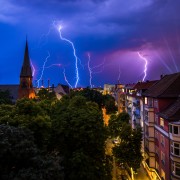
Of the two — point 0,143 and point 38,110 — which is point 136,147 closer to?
point 38,110

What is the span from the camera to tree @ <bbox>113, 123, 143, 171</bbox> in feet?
127

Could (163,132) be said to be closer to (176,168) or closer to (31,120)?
(176,168)

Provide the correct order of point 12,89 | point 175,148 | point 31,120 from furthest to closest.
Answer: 1. point 12,89
2. point 175,148
3. point 31,120

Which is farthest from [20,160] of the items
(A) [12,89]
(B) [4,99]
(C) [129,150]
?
(A) [12,89]

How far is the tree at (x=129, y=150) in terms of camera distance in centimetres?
3878

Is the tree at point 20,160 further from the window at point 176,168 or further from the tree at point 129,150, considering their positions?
the tree at point 129,150

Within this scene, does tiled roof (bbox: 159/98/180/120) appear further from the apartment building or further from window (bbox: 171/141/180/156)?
window (bbox: 171/141/180/156)

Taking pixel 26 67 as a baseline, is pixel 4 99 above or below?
below

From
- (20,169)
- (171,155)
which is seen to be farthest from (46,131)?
(171,155)

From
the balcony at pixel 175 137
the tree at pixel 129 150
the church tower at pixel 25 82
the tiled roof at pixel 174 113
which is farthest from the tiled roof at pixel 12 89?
the balcony at pixel 175 137

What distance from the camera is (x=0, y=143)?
17953 mm

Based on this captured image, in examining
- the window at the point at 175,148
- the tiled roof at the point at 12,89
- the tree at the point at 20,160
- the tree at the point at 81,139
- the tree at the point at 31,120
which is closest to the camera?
the tree at the point at 20,160

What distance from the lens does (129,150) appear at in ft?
129

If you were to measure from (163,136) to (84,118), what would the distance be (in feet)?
35.0
